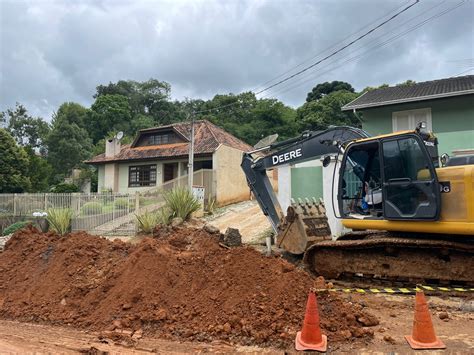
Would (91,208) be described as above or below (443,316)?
above

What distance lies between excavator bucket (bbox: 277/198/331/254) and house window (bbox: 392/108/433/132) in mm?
9345

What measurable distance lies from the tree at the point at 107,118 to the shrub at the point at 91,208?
32.6 metres

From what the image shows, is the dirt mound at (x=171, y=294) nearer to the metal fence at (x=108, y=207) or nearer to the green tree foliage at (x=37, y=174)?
the metal fence at (x=108, y=207)

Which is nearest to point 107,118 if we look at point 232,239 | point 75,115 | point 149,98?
point 75,115

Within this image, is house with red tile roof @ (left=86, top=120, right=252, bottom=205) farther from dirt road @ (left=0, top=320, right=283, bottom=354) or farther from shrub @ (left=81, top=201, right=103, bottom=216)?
dirt road @ (left=0, top=320, right=283, bottom=354)

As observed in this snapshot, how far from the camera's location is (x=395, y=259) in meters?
6.71

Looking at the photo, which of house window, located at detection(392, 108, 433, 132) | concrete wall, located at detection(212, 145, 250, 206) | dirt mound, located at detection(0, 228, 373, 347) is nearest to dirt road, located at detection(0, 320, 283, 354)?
dirt mound, located at detection(0, 228, 373, 347)

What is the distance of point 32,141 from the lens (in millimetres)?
47969

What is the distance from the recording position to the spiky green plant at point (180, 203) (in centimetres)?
1584

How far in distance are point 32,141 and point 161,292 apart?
1917 inches

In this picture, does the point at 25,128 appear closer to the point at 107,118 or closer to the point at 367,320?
the point at 107,118

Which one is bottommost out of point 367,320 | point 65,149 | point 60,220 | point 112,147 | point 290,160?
point 367,320

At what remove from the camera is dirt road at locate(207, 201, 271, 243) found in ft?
44.9

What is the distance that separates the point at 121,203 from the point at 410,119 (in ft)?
40.8
